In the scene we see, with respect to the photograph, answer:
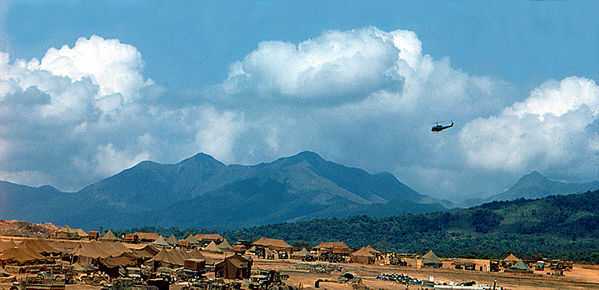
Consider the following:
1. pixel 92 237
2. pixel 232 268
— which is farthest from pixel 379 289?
pixel 92 237

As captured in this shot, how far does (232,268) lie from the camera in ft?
206

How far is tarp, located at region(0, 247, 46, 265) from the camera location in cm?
5856

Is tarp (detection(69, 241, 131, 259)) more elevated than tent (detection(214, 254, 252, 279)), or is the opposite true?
tarp (detection(69, 241, 131, 259))

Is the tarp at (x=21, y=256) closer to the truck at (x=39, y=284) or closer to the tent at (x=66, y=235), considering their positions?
the truck at (x=39, y=284)

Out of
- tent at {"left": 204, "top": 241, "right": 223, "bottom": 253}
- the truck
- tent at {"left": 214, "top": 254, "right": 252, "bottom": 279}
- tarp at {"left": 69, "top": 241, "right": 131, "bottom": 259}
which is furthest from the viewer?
tent at {"left": 204, "top": 241, "right": 223, "bottom": 253}

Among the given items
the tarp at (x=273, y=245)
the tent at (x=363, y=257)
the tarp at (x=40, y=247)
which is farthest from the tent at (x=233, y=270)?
the tarp at (x=273, y=245)

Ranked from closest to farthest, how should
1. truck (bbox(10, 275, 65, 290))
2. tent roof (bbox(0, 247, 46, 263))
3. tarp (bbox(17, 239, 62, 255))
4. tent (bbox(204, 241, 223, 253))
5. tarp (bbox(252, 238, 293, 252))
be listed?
1. truck (bbox(10, 275, 65, 290))
2. tent roof (bbox(0, 247, 46, 263))
3. tarp (bbox(17, 239, 62, 255))
4. tent (bbox(204, 241, 223, 253))
5. tarp (bbox(252, 238, 293, 252))

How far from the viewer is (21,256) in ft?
199

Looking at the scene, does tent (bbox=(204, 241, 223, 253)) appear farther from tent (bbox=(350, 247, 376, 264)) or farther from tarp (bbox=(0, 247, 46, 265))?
tarp (bbox=(0, 247, 46, 265))

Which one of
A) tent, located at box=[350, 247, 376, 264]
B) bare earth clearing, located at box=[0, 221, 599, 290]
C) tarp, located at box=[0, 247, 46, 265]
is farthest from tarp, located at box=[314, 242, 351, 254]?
tarp, located at box=[0, 247, 46, 265]

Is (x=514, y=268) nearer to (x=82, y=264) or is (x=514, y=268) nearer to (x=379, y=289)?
(x=379, y=289)

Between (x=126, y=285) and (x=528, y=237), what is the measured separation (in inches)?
6729

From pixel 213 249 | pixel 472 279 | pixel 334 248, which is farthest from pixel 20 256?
pixel 334 248

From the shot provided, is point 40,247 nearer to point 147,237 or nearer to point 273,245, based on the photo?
point 147,237
